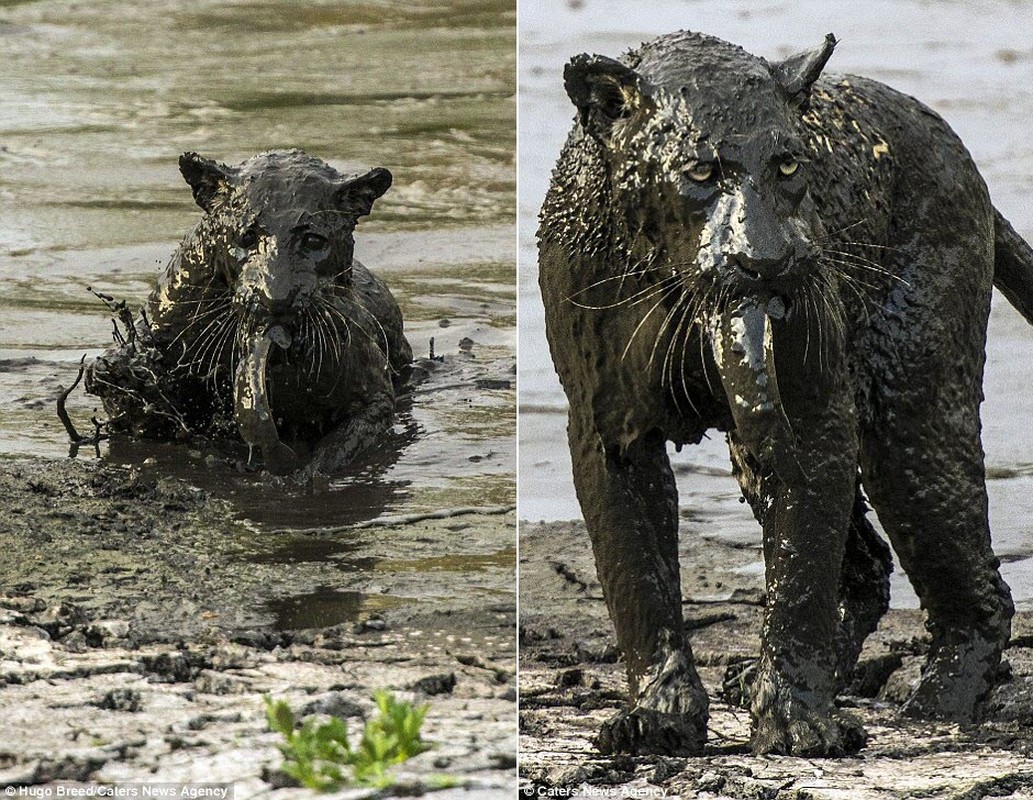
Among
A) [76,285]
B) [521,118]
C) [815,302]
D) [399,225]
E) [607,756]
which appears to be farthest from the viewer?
[521,118]

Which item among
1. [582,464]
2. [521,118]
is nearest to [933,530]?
[582,464]

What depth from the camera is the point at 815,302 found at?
511cm

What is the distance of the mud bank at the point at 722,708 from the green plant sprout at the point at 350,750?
0.48 meters

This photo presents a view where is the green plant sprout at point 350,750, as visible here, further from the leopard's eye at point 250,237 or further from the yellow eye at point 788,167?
the leopard's eye at point 250,237

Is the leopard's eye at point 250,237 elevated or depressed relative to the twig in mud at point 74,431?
elevated

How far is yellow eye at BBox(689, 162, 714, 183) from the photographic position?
4.91 metres

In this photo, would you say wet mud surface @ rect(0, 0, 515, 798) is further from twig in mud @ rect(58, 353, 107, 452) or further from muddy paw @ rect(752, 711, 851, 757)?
muddy paw @ rect(752, 711, 851, 757)

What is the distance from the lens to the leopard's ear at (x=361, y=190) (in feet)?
25.5

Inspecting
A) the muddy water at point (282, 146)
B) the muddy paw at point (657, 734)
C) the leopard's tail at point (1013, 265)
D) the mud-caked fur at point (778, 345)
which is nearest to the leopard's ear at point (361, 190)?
the muddy water at point (282, 146)

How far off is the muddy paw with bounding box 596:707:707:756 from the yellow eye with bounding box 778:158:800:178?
56.1 inches

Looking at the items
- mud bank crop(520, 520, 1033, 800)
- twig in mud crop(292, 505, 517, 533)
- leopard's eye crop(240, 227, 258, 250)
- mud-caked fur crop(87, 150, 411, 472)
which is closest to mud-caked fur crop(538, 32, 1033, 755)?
mud bank crop(520, 520, 1033, 800)

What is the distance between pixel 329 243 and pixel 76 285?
305 cm

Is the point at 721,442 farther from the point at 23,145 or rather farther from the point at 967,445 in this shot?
the point at 23,145

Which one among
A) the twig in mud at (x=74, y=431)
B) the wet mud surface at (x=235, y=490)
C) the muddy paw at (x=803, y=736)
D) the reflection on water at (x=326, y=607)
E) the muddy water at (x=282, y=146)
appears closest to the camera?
Answer: the muddy paw at (x=803, y=736)
